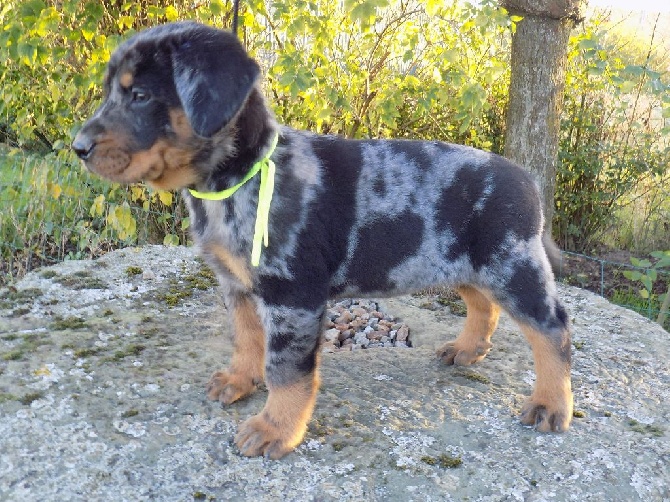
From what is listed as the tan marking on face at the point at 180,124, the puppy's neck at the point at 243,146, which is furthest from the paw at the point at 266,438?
the tan marking on face at the point at 180,124

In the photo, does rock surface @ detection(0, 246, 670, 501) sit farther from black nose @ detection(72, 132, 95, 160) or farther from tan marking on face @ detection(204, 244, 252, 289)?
black nose @ detection(72, 132, 95, 160)

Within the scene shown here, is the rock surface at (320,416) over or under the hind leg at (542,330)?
under

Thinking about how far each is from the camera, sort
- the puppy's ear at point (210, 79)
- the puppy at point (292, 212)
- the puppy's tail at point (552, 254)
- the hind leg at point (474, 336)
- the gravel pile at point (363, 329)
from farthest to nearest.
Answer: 1. the gravel pile at point (363, 329)
2. the hind leg at point (474, 336)
3. the puppy's tail at point (552, 254)
4. the puppy at point (292, 212)
5. the puppy's ear at point (210, 79)

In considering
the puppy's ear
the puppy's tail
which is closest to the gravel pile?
the puppy's tail

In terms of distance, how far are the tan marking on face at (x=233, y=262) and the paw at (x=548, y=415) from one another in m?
1.63

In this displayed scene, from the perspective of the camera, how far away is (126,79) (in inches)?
118

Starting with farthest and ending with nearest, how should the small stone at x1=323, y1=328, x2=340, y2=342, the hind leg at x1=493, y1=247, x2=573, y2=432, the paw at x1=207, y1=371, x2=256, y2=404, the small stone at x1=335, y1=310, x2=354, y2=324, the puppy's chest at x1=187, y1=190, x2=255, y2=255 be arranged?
the small stone at x1=335, y1=310, x2=354, y2=324, the small stone at x1=323, y1=328, x2=340, y2=342, the paw at x1=207, y1=371, x2=256, y2=404, the hind leg at x1=493, y1=247, x2=573, y2=432, the puppy's chest at x1=187, y1=190, x2=255, y2=255

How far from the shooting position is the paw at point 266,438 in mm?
3275

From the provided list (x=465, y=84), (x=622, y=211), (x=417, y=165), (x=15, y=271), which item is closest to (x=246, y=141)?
(x=417, y=165)

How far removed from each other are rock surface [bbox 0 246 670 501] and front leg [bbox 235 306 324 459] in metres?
0.09

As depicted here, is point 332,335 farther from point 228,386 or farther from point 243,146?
point 243,146

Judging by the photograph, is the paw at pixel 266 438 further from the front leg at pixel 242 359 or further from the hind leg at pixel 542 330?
the hind leg at pixel 542 330

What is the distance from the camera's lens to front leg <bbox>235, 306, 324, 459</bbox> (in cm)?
324

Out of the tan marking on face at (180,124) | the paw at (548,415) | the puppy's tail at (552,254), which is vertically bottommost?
the paw at (548,415)
